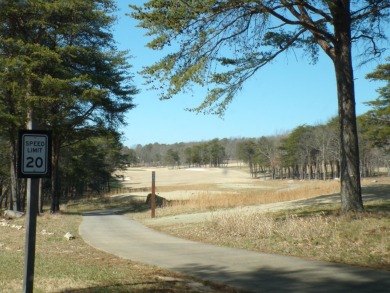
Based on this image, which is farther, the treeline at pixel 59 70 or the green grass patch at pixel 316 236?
the treeline at pixel 59 70

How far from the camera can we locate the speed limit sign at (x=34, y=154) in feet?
17.6

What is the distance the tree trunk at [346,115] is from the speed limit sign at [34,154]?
11.0m

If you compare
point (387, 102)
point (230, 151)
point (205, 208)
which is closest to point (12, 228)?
point (205, 208)

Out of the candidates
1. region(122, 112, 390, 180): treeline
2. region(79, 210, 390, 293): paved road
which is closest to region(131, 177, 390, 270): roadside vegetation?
region(79, 210, 390, 293): paved road

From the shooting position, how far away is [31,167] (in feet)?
17.7

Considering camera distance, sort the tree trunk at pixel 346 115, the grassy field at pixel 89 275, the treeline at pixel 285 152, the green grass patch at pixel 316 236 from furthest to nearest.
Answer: the treeline at pixel 285 152
the tree trunk at pixel 346 115
the green grass patch at pixel 316 236
the grassy field at pixel 89 275

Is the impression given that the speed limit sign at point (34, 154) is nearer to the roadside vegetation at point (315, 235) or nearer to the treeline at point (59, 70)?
the roadside vegetation at point (315, 235)

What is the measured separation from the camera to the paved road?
745 cm

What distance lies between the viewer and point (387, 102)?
157 feet

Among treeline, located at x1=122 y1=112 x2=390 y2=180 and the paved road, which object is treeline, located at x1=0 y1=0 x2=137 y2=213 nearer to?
the paved road

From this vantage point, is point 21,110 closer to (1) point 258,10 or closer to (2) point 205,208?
(2) point 205,208

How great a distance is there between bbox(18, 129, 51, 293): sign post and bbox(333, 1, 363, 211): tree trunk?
36.0 feet

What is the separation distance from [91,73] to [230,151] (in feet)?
135

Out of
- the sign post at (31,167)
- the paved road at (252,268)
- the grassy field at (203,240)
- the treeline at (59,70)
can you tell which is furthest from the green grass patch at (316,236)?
the treeline at (59,70)
